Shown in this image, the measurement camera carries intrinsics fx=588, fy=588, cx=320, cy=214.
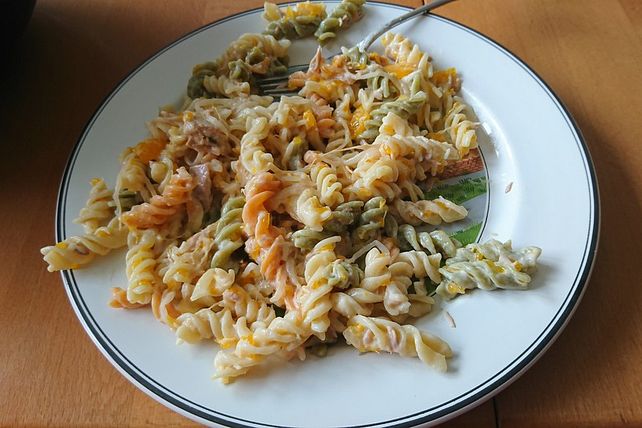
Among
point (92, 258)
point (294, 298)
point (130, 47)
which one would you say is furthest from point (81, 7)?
point (294, 298)

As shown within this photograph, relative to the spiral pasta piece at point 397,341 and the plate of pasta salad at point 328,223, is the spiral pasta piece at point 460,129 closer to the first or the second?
the plate of pasta salad at point 328,223

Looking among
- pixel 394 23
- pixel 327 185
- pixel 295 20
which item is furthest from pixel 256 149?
pixel 394 23

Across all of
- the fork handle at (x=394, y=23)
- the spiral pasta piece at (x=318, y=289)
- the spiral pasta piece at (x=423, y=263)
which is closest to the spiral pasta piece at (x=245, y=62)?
the fork handle at (x=394, y=23)

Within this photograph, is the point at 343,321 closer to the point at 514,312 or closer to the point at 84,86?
the point at 514,312

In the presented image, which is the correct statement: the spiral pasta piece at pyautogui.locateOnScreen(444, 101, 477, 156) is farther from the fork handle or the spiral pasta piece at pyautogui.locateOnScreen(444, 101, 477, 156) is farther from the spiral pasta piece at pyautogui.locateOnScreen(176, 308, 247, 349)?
the spiral pasta piece at pyautogui.locateOnScreen(176, 308, 247, 349)

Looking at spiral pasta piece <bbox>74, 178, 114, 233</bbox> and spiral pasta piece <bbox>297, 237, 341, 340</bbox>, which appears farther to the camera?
spiral pasta piece <bbox>74, 178, 114, 233</bbox>

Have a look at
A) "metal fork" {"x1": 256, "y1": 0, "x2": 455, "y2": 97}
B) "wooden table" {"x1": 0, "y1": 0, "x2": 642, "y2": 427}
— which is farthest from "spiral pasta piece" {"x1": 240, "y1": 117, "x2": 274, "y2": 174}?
"wooden table" {"x1": 0, "y1": 0, "x2": 642, "y2": 427}
